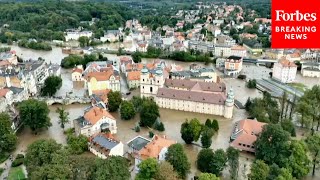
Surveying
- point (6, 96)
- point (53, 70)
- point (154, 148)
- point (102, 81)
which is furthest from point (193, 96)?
point (53, 70)

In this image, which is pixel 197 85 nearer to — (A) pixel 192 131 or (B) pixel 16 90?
(A) pixel 192 131

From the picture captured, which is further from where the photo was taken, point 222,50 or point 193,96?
point 222,50

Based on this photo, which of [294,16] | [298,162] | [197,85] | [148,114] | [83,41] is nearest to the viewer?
[294,16]

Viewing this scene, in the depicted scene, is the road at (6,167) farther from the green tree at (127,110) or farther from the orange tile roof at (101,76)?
the orange tile roof at (101,76)

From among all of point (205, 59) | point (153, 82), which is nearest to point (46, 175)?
point (153, 82)

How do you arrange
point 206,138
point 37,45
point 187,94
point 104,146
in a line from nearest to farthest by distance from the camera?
point 104,146 → point 206,138 → point 187,94 → point 37,45

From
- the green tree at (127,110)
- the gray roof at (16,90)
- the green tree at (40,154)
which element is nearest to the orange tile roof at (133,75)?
the green tree at (127,110)

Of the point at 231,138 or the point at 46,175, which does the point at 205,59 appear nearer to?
the point at 231,138
